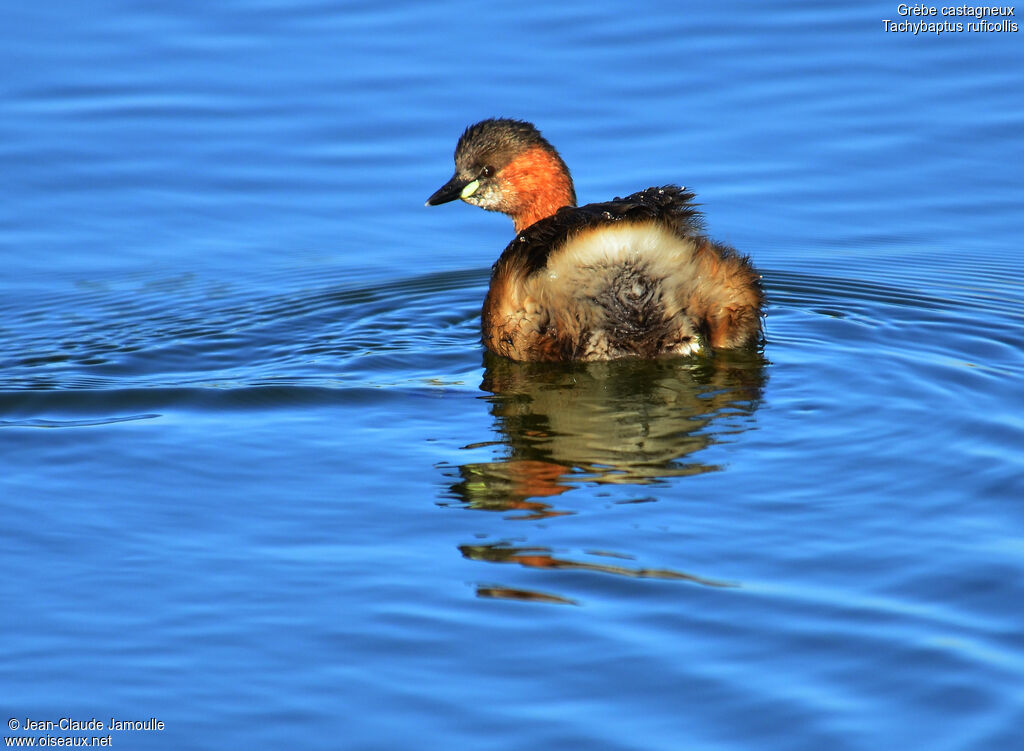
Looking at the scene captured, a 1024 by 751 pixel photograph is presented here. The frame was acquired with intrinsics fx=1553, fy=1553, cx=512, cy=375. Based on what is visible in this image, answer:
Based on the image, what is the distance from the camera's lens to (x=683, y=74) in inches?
444

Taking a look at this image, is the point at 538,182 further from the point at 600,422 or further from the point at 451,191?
the point at 600,422

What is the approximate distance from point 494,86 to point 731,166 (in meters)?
1.92

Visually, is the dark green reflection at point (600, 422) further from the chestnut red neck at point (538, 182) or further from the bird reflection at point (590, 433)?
the chestnut red neck at point (538, 182)

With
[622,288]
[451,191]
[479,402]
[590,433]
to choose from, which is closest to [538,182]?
[451,191]

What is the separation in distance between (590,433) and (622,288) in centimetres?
76

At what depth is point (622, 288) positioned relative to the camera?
6746 mm

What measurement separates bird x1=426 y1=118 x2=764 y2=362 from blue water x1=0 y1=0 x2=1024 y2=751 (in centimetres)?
18

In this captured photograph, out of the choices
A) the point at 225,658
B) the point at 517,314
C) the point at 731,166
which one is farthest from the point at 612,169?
the point at 225,658

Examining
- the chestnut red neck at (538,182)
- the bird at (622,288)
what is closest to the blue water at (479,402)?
the bird at (622,288)

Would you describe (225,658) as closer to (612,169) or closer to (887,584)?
(887,584)

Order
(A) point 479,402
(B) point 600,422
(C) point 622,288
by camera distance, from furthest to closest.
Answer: (A) point 479,402
(C) point 622,288
(B) point 600,422

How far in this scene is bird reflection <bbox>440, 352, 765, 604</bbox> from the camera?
16.9 ft

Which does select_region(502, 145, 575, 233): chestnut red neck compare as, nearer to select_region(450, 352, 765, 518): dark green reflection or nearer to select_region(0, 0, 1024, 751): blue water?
select_region(0, 0, 1024, 751): blue water

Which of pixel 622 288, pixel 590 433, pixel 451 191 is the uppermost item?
pixel 451 191
